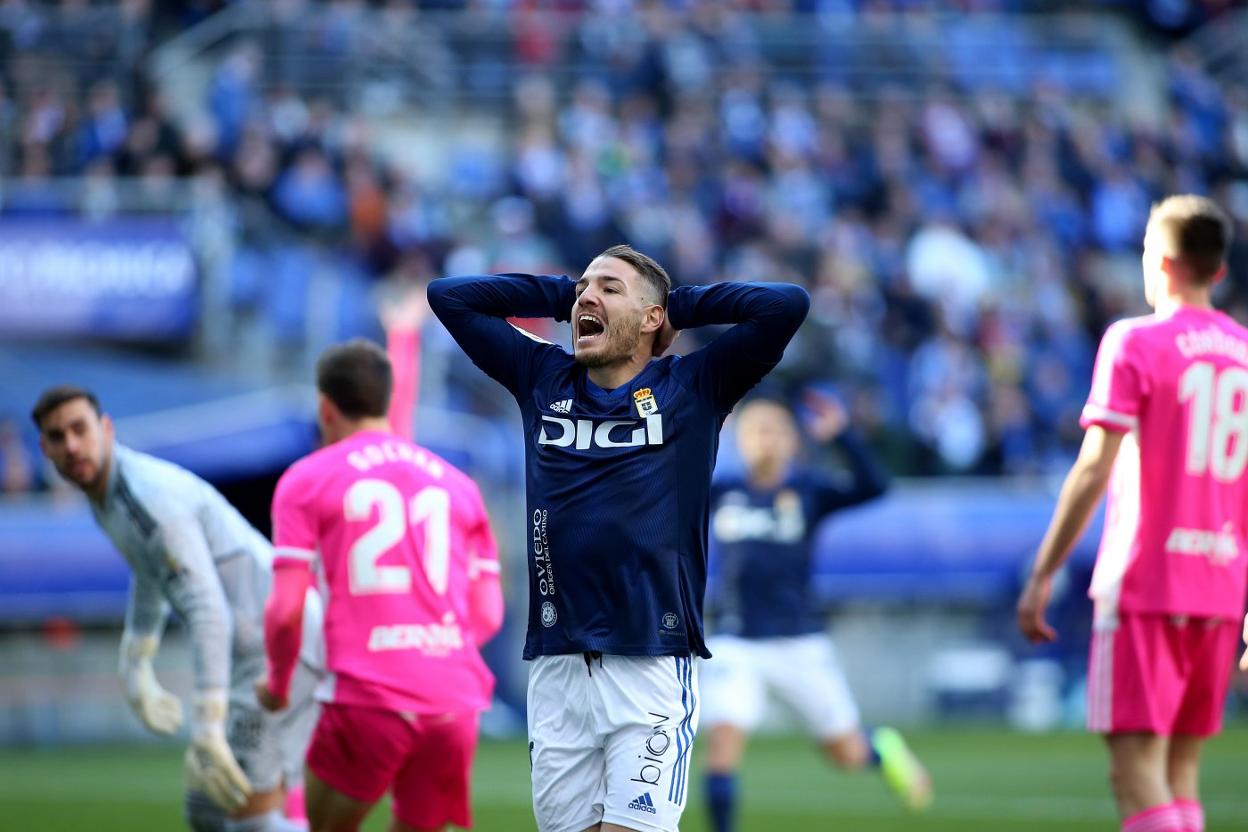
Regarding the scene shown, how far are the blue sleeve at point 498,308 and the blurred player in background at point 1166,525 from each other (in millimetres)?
1870

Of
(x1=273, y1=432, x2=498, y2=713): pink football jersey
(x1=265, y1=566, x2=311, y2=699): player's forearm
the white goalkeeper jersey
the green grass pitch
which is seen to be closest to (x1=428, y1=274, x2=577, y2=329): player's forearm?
(x1=273, y1=432, x2=498, y2=713): pink football jersey

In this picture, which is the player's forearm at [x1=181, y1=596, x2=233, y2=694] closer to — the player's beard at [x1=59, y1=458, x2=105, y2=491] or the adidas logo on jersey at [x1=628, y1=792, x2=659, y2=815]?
the player's beard at [x1=59, y1=458, x2=105, y2=491]

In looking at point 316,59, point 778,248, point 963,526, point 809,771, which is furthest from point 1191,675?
point 316,59

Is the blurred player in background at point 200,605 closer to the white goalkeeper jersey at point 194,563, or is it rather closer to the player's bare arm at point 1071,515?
the white goalkeeper jersey at point 194,563

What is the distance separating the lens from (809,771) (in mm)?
14531

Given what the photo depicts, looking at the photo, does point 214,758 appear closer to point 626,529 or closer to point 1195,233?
point 626,529

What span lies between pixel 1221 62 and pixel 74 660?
806 inches

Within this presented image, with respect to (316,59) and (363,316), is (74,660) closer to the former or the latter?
(363,316)

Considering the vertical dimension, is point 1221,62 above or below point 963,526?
above

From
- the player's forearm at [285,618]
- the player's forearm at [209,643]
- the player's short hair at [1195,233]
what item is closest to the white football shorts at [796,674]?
the player's forearm at [209,643]

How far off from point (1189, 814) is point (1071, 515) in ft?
3.55

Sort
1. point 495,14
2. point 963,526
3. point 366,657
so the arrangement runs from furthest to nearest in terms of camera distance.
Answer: point 495,14 → point 963,526 → point 366,657

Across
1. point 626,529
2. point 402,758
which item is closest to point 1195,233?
point 626,529

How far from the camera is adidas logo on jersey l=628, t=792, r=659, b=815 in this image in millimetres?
5242
